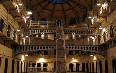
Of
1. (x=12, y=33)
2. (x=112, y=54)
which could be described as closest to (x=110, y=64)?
(x=112, y=54)

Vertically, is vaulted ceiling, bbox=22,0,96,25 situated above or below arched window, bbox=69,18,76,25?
above

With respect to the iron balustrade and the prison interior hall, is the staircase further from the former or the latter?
the iron balustrade

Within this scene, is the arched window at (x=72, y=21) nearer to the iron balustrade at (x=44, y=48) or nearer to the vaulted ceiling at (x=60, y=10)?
the vaulted ceiling at (x=60, y=10)

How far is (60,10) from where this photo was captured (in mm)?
49219

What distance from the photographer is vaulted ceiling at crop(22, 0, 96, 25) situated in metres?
46.7

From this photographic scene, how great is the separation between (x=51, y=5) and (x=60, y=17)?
358 cm

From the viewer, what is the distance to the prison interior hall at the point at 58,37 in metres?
24.9

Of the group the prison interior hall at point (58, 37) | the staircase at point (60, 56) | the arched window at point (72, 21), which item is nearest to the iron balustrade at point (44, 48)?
the prison interior hall at point (58, 37)

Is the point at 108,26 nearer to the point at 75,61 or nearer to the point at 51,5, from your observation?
the point at 75,61

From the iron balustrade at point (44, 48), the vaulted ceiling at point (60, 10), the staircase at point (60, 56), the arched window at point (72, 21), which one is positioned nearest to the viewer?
the staircase at point (60, 56)

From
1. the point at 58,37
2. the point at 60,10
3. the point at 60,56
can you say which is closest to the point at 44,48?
the point at 58,37

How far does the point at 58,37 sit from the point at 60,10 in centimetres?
2159

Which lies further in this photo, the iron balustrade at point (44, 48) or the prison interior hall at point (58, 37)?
the iron balustrade at point (44, 48)

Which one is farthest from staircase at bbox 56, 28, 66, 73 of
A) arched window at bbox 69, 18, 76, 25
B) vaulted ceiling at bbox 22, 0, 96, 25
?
arched window at bbox 69, 18, 76, 25
